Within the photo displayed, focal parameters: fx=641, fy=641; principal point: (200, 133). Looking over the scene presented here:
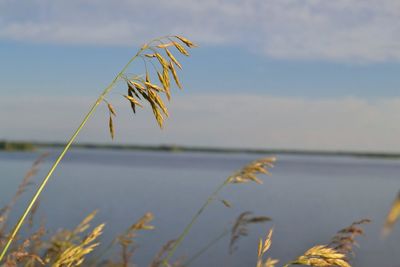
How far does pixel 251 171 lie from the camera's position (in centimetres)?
296

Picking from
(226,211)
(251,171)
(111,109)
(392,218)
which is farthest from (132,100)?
(226,211)

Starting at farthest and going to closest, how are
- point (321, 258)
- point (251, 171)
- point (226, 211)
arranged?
1. point (226, 211)
2. point (251, 171)
3. point (321, 258)

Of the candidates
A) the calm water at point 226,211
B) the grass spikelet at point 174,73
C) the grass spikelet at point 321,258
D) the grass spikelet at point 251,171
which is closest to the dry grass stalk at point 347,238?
the grass spikelet at point 251,171

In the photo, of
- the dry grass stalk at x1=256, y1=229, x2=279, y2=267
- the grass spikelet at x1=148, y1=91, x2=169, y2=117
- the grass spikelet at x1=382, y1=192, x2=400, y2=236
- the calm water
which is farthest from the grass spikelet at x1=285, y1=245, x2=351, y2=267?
the calm water

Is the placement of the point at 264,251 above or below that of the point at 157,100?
below

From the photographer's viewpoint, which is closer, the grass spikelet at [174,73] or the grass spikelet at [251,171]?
the grass spikelet at [174,73]

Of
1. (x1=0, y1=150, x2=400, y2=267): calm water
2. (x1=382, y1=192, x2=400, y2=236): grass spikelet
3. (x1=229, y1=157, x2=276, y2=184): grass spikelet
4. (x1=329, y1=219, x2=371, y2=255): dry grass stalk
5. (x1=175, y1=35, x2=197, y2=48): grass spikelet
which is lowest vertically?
(x1=0, y1=150, x2=400, y2=267): calm water

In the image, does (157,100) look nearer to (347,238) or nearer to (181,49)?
(181,49)

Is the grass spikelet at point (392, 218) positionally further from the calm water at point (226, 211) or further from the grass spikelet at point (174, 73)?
the calm water at point (226, 211)

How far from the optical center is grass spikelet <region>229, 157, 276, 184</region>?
114 inches

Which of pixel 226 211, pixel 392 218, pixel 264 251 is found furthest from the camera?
pixel 226 211

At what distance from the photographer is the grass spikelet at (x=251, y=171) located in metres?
2.89

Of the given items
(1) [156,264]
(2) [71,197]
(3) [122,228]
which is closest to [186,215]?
(3) [122,228]

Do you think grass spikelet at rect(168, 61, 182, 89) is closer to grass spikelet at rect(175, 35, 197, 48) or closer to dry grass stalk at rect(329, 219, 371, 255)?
grass spikelet at rect(175, 35, 197, 48)
